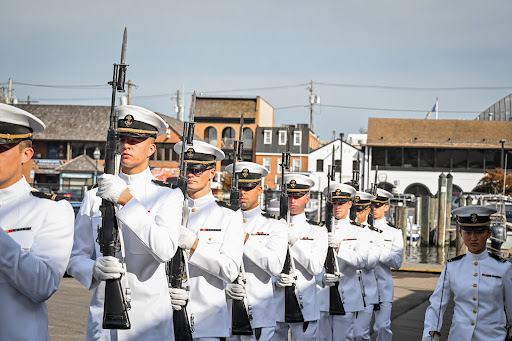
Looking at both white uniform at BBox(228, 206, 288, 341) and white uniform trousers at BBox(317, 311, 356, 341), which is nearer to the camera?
white uniform at BBox(228, 206, 288, 341)

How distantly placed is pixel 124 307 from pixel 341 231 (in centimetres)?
622

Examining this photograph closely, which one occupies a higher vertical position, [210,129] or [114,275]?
[210,129]

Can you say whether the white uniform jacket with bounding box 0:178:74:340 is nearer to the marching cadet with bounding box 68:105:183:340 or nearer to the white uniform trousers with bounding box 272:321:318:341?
the marching cadet with bounding box 68:105:183:340

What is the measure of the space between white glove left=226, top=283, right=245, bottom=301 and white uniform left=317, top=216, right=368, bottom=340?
2893 millimetres

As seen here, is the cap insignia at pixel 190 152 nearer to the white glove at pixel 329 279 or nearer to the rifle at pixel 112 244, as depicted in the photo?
the rifle at pixel 112 244

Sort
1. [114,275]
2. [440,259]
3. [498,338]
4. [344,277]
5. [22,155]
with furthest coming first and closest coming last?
[440,259], [344,277], [498,338], [114,275], [22,155]

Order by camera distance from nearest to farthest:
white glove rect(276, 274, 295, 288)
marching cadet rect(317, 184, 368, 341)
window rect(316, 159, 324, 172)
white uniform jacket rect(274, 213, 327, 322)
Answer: white glove rect(276, 274, 295, 288) → white uniform jacket rect(274, 213, 327, 322) → marching cadet rect(317, 184, 368, 341) → window rect(316, 159, 324, 172)

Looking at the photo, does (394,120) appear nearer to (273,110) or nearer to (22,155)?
(273,110)

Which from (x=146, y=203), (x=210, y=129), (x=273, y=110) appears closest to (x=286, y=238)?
(x=146, y=203)

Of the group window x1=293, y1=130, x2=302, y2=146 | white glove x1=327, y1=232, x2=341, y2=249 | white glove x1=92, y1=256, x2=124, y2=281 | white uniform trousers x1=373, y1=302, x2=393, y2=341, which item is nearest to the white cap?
white glove x1=92, y1=256, x2=124, y2=281

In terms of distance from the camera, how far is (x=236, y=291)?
23.0 ft

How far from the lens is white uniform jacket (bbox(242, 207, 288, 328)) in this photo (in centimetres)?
755

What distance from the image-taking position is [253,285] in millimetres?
7727

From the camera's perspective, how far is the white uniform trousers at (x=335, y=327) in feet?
32.1
